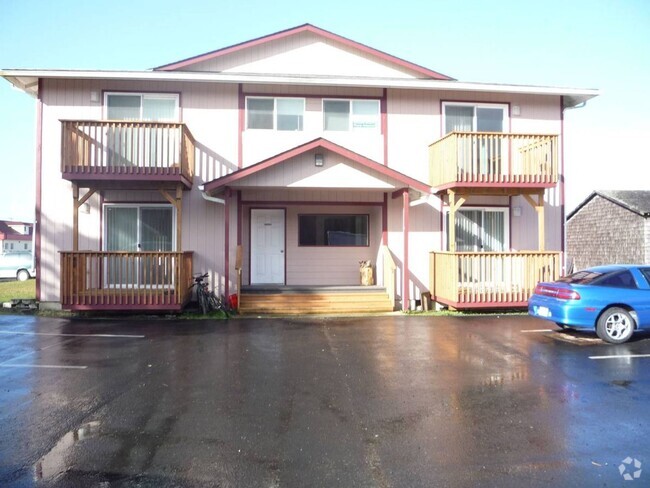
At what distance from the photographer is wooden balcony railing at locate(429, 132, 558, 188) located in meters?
11.5

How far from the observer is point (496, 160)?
465 inches

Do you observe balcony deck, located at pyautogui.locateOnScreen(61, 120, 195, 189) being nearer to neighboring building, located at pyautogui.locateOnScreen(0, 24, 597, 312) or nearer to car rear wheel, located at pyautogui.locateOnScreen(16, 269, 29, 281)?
neighboring building, located at pyautogui.locateOnScreen(0, 24, 597, 312)

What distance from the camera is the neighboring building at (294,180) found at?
11.1 m

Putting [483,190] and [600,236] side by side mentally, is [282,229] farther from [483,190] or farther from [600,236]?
[600,236]

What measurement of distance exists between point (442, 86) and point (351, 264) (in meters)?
5.80

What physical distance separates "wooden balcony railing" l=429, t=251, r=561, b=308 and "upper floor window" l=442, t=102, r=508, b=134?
4097mm

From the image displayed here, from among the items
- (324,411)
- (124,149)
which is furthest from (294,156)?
(324,411)

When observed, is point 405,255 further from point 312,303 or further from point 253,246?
point 253,246

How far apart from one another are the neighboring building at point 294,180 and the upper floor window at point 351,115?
1.6 inches

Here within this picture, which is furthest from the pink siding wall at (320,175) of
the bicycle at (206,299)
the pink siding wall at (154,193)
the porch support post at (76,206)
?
the porch support post at (76,206)

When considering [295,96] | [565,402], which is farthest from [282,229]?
[565,402]

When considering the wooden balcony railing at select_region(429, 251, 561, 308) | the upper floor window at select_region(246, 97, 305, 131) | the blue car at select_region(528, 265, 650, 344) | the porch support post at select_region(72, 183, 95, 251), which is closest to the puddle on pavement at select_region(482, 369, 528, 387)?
the blue car at select_region(528, 265, 650, 344)

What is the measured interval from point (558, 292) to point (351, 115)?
7541 mm

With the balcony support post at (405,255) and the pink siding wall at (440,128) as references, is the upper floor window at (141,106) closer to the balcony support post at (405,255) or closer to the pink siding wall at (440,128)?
the pink siding wall at (440,128)
